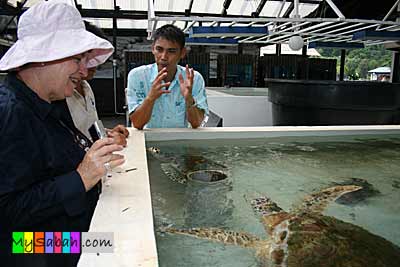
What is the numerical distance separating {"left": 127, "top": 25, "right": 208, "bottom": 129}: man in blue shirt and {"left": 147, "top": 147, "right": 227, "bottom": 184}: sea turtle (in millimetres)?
267

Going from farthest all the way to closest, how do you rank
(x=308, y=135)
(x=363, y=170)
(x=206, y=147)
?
(x=308, y=135)
(x=206, y=147)
(x=363, y=170)

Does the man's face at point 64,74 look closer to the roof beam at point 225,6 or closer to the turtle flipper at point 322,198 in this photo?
the turtle flipper at point 322,198

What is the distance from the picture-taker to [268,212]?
130cm

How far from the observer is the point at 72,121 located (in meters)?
0.96

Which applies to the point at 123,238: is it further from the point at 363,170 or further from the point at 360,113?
the point at 360,113

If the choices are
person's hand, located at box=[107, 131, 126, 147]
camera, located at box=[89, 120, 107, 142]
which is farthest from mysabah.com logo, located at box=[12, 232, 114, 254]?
person's hand, located at box=[107, 131, 126, 147]

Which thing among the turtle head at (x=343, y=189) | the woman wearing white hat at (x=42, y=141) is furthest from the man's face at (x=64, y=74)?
the turtle head at (x=343, y=189)

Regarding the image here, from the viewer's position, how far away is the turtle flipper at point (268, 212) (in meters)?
1.23

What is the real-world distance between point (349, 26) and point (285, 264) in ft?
14.6

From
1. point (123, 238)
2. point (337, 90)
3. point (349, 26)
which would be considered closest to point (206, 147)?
point (123, 238)

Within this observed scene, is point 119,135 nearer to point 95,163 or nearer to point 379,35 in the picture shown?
point 95,163

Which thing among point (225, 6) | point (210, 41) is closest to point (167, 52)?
point (210, 41)

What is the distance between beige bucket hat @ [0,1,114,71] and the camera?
768 millimetres

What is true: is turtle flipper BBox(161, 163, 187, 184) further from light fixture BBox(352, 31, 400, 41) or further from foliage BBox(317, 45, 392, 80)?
foliage BBox(317, 45, 392, 80)
